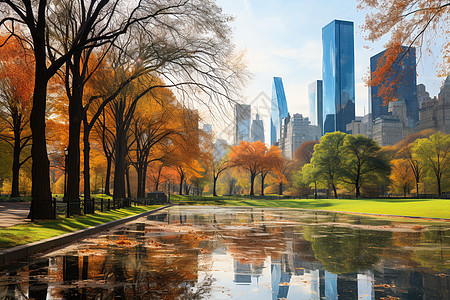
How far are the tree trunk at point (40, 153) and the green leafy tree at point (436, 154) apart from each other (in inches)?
2867

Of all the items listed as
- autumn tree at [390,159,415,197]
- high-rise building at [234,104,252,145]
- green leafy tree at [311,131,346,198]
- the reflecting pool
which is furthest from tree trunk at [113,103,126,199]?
autumn tree at [390,159,415,197]

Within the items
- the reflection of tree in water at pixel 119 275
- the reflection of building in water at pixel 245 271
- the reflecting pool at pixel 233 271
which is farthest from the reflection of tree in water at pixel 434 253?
the reflection of tree in water at pixel 119 275

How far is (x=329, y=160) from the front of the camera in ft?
239

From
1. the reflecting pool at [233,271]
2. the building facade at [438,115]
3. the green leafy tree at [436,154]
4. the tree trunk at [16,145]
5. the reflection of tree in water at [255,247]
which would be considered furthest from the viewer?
the building facade at [438,115]

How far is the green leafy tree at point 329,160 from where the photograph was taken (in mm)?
72250

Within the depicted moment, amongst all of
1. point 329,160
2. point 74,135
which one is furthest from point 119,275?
point 329,160

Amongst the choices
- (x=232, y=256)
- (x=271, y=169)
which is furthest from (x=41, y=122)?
(x=271, y=169)

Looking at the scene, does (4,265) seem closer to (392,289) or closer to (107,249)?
(107,249)

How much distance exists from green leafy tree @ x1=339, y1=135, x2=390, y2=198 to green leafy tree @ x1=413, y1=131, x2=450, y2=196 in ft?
31.6

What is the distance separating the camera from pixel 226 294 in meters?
5.97

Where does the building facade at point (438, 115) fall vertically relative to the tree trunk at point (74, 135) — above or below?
above

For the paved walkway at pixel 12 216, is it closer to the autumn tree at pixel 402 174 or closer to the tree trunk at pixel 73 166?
the tree trunk at pixel 73 166

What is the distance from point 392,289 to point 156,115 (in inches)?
1515

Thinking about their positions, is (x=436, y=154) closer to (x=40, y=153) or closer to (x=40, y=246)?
(x=40, y=153)
